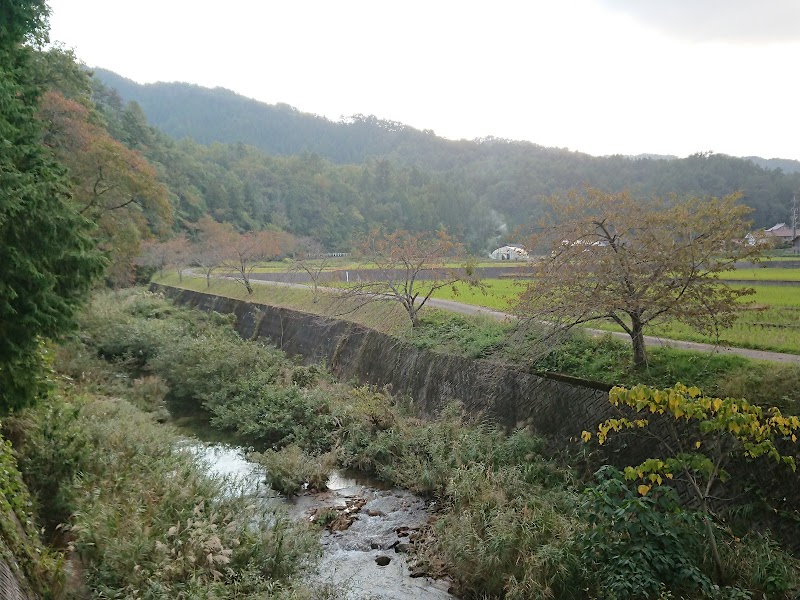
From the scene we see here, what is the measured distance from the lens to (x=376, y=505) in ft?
33.3

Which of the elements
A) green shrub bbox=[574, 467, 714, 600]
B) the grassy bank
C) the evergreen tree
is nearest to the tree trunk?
the grassy bank

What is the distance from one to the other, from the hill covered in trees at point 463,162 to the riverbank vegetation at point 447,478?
221 inches

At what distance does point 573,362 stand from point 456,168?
299ft

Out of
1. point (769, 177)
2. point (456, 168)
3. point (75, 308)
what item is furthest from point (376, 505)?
point (456, 168)

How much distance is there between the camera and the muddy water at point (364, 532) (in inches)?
291

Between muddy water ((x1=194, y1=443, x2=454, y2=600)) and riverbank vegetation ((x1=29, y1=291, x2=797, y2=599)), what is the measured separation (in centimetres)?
30

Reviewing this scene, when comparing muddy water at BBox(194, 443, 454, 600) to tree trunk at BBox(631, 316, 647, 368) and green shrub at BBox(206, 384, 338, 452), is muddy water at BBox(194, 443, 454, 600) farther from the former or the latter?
tree trunk at BBox(631, 316, 647, 368)

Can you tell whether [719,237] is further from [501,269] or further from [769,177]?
[769,177]

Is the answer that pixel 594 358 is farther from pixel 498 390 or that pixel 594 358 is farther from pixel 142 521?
pixel 142 521

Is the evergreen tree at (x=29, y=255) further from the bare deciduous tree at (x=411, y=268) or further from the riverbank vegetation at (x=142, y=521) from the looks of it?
the bare deciduous tree at (x=411, y=268)

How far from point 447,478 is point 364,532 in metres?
1.78

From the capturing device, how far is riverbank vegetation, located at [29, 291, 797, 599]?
19.5ft

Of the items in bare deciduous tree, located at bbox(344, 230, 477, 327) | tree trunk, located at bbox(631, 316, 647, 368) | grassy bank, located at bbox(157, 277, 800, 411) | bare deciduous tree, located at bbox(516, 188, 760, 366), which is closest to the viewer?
grassy bank, located at bbox(157, 277, 800, 411)

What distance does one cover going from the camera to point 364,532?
29.7ft
